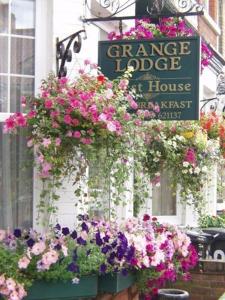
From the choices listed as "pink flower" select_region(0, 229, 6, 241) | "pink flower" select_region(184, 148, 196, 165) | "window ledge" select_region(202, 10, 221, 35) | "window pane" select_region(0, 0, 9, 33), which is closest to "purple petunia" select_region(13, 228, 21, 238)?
"pink flower" select_region(0, 229, 6, 241)

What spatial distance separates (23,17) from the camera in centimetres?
557

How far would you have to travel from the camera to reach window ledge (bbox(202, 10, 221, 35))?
1146cm

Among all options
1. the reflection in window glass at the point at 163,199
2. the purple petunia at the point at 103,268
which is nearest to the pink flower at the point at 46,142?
the purple petunia at the point at 103,268

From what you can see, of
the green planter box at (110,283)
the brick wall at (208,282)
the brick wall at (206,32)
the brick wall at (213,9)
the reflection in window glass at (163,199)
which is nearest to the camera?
the green planter box at (110,283)

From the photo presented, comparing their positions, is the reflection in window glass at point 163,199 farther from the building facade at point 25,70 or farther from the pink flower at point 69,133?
the pink flower at point 69,133

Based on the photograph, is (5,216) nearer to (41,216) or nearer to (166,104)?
(41,216)

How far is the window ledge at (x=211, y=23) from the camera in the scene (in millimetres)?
11455

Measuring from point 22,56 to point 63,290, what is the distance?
2.03 metres

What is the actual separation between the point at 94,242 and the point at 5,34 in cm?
191

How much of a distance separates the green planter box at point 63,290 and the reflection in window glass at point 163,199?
12.7 feet

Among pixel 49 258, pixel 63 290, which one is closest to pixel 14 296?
pixel 49 258

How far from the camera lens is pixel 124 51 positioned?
6004mm

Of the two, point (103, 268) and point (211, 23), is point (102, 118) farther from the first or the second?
point (211, 23)

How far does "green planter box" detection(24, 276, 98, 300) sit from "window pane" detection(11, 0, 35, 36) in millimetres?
2163
